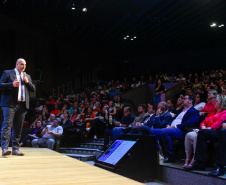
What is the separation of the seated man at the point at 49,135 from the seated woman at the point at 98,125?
2.79 feet

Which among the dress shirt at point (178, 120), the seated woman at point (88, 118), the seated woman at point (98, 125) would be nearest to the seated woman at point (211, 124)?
the dress shirt at point (178, 120)

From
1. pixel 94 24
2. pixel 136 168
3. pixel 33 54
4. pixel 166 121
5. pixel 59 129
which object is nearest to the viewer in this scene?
pixel 136 168

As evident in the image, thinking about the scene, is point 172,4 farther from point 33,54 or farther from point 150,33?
point 33,54

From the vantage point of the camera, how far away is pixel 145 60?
1560cm

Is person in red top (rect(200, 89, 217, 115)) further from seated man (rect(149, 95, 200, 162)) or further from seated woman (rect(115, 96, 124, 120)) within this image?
seated woman (rect(115, 96, 124, 120))

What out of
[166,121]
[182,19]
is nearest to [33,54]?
[182,19]

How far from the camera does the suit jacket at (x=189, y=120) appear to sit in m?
3.62

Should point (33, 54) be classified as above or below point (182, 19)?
below

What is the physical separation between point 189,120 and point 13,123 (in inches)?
89.0

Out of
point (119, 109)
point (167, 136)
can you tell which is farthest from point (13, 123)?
point (119, 109)

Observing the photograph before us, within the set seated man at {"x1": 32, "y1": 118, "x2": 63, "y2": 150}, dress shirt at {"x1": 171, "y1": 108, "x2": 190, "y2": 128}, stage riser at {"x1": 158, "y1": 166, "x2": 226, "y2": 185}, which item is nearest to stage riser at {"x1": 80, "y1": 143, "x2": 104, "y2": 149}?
seated man at {"x1": 32, "y1": 118, "x2": 63, "y2": 150}

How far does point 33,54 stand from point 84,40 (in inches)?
98.2

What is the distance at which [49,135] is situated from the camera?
6.07 meters

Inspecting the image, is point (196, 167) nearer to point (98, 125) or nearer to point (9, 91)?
point (9, 91)
